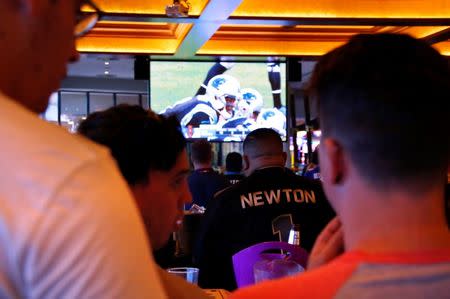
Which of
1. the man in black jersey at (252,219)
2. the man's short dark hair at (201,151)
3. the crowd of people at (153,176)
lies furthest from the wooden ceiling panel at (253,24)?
the crowd of people at (153,176)

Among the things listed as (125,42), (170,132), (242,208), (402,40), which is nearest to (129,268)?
(402,40)

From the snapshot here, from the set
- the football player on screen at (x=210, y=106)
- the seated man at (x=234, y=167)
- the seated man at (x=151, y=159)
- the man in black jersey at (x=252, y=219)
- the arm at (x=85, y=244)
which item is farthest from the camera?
the football player on screen at (x=210, y=106)

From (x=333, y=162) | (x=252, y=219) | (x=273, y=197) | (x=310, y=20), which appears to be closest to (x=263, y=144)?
(x=273, y=197)

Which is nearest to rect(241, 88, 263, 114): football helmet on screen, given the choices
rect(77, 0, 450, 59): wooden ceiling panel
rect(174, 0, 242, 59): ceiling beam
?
rect(77, 0, 450, 59): wooden ceiling panel

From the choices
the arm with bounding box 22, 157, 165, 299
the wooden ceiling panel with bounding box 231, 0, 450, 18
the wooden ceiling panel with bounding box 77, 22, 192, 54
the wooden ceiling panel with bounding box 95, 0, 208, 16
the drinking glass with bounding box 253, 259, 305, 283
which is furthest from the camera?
the wooden ceiling panel with bounding box 77, 22, 192, 54

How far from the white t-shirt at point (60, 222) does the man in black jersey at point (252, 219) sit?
2643 mm

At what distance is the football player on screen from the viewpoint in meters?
8.50

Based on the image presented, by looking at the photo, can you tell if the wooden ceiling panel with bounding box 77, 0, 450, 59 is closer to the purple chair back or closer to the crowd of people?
the purple chair back

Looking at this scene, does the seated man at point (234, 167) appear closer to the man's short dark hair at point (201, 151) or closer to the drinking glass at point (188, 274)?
the man's short dark hair at point (201, 151)

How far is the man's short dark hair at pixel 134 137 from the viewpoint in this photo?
146 centimetres

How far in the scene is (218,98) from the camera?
8.54 m

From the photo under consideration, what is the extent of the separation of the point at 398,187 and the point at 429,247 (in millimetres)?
87

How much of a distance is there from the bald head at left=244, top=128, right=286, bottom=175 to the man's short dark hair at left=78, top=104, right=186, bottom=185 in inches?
77.1

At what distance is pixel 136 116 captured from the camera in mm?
1498
